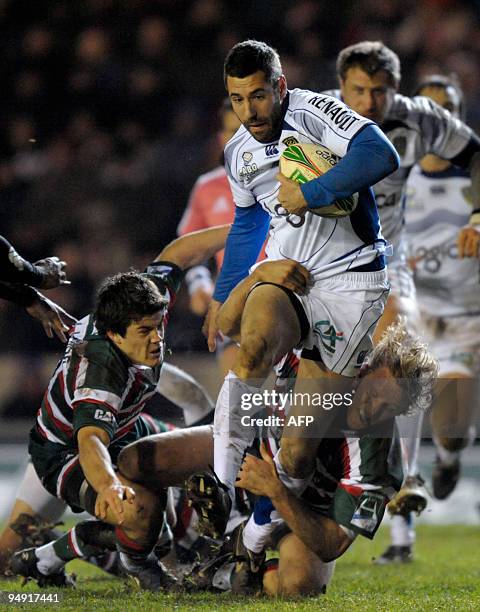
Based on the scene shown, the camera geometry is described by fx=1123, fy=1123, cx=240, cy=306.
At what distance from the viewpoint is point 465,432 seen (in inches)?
224

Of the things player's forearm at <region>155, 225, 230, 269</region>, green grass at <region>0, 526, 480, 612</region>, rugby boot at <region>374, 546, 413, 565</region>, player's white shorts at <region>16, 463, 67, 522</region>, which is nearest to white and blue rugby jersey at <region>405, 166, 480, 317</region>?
green grass at <region>0, 526, 480, 612</region>

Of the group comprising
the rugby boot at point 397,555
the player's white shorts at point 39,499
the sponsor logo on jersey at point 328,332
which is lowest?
the rugby boot at point 397,555

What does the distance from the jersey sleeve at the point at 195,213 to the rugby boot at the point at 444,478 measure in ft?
5.82

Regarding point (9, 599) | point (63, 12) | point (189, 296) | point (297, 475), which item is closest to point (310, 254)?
point (297, 475)

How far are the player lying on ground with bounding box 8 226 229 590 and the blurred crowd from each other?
1532 mm

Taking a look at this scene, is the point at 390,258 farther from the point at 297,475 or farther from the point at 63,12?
the point at 63,12

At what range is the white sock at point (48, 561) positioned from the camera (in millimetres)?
4043

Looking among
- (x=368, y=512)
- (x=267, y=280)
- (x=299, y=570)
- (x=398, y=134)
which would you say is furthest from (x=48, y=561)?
(x=398, y=134)

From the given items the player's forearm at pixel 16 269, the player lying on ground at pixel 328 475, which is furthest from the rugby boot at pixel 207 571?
the player's forearm at pixel 16 269

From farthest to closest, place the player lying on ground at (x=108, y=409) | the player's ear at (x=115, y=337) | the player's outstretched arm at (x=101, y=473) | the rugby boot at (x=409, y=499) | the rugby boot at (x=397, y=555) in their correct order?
1. the rugby boot at (x=397, y=555)
2. the rugby boot at (x=409, y=499)
3. the player's ear at (x=115, y=337)
4. the player lying on ground at (x=108, y=409)
5. the player's outstretched arm at (x=101, y=473)

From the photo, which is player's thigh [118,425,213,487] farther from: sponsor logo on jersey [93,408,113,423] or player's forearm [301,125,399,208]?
player's forearm [301,125,399,208]

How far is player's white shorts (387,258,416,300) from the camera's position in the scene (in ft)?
16.4

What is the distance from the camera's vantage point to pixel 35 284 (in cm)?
415

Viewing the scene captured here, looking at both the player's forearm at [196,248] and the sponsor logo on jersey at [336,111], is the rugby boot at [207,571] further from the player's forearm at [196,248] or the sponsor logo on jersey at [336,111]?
the sponsor logo on jersey at [336,111]
